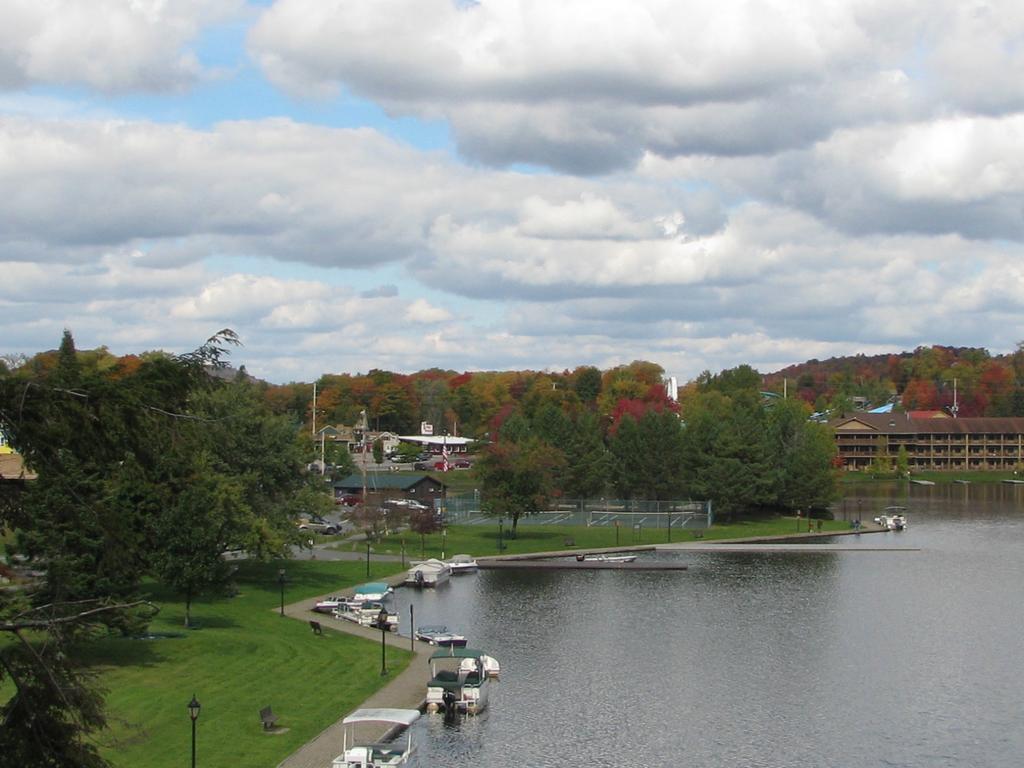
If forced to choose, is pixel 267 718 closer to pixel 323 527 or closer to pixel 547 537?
pixel 547 537

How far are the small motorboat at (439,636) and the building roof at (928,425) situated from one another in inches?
5806

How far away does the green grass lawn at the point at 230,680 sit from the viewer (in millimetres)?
33875

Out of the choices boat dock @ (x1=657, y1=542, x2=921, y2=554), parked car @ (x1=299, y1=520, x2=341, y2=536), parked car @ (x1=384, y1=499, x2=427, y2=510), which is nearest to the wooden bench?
boat dock @ (x1=657, y1=542, x2=921, y2=554)

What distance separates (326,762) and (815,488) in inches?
3366

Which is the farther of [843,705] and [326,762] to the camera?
[843,705]

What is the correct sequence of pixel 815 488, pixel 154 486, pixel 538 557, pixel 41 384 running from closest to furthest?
pixel 41 384
pixel 154 486
pixel 538 557
pixel 815 488

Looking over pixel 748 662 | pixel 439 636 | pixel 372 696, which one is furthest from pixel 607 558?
pixel 372 696

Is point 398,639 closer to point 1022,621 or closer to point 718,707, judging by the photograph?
point 718,707

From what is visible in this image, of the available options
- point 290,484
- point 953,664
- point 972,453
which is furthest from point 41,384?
point 972,453

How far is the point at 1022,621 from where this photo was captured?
193 ft

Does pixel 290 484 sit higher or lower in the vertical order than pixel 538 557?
higher

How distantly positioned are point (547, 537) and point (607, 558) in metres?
12.4

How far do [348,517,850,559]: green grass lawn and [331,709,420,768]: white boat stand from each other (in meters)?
44.5

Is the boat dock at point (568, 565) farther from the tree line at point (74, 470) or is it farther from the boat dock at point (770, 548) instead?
the tree line at point (74, 470)
